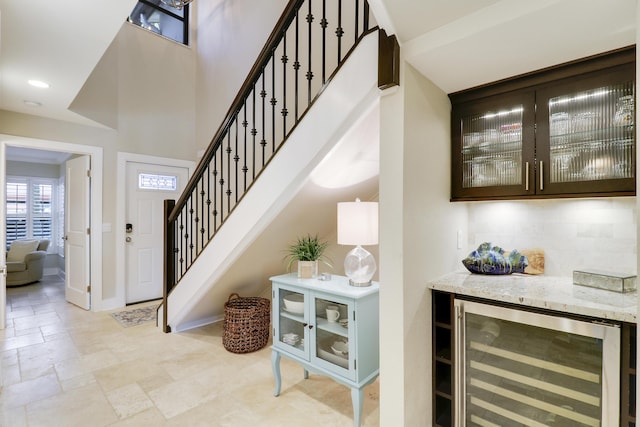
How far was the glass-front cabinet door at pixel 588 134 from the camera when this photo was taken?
4.93ft

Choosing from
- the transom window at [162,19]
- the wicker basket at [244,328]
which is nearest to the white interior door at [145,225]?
the transom window at [162,19]

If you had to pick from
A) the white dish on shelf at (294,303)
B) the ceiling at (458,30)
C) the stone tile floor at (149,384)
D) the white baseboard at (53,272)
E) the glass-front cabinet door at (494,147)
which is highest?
the ceiling at (458,30)

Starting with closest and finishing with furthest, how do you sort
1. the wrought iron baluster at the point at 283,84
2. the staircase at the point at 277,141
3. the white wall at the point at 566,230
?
the white wall at the point at 566,230
the staircase at the point at 277,141
the wrought iron baluster at the point at 283,84

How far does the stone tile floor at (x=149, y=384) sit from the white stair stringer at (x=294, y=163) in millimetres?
628

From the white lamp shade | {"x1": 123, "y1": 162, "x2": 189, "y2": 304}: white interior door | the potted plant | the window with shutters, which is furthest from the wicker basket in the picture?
the window with shutters

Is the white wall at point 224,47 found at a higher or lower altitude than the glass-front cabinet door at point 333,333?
higher

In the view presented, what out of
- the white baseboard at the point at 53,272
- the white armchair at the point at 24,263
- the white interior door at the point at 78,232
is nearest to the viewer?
the white interior door at the point at 78,232

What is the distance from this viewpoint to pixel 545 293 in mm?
1503

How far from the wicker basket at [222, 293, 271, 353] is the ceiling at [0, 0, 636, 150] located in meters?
2.40

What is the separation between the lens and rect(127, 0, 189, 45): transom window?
15.3 ft

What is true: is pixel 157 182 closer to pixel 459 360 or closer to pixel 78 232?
pixel 78 232

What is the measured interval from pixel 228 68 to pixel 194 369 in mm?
3864

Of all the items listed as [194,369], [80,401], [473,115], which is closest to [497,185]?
[473,115]

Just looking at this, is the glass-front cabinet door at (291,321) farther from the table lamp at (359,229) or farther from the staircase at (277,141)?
the staircase at (277,141)
